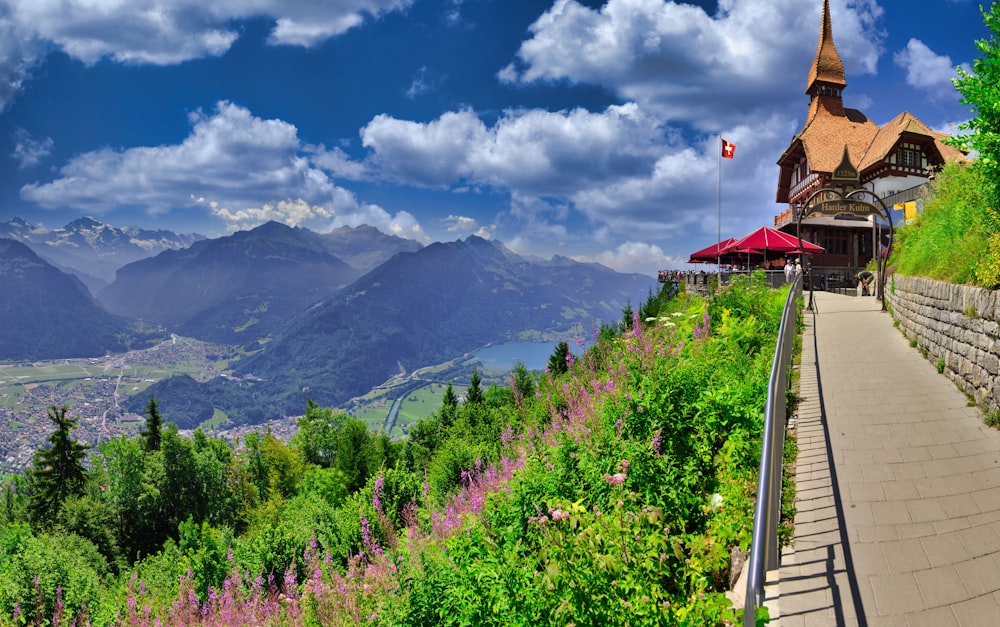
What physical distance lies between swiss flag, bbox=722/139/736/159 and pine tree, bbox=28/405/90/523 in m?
49.3

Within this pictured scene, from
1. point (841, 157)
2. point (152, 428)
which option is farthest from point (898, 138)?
point (152, 428)

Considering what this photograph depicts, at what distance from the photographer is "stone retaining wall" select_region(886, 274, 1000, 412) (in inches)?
273

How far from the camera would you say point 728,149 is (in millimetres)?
29141

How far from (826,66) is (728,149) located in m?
27.4

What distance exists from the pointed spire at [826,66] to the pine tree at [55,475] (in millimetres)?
68564

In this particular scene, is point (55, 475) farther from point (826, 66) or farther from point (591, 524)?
point (826, 66)

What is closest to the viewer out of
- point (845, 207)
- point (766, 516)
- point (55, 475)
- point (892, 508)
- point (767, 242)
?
point (766, 516)

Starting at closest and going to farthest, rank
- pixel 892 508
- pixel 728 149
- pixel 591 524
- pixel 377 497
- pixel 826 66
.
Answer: pixel 591 524
pixel 892 508
pixel 377 497
pixel 728 149
pixel 826 66

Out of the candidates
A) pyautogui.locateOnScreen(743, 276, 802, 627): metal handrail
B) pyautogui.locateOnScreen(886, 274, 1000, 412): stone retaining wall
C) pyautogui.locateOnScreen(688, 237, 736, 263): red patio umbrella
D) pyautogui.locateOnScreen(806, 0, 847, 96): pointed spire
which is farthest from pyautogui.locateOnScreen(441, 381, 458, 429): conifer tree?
pyautogui.locateOnScreen(806, 0, 847, 96): pointed spire

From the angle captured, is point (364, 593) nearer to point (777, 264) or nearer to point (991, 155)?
point (991, 155)

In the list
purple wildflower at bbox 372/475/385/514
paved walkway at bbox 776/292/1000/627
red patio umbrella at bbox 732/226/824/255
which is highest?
red patio umbrella at bbox 732/226/824/255

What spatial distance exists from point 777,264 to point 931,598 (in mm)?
29519

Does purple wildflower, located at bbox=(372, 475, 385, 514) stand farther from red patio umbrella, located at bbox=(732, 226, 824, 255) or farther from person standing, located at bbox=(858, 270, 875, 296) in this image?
person standing, located at bbox=(858, 270, 875, 296)

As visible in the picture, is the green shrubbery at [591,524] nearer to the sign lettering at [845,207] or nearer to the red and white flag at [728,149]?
the sign lettering at [845,207]
